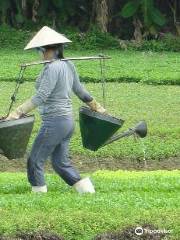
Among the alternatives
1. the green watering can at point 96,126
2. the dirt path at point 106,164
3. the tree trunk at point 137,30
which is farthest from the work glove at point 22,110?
the tree trunk at point 137,30

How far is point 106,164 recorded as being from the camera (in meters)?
11.2

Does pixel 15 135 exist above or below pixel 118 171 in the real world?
above

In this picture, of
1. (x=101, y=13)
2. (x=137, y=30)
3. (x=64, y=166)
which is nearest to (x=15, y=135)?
(x=64, y=166)

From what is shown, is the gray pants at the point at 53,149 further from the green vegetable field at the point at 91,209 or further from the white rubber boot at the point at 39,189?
the green vegetable field at the point at 91,209

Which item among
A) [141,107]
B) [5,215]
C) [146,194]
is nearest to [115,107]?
[141,107]

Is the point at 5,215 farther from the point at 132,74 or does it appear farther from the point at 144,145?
the point at 132,74

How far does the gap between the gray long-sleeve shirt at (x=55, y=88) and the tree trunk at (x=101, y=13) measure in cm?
1721

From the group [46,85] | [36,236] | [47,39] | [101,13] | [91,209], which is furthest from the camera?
[101,13]

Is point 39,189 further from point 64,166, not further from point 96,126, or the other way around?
point 96,126

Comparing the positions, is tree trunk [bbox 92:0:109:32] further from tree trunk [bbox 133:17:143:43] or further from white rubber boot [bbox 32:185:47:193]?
white rubber boot [bbox 32:185:47:193]

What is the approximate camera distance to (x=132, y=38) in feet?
87.0

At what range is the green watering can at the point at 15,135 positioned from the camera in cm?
813

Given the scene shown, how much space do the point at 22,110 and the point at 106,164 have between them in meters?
3.30

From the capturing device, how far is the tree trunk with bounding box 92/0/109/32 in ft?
82.9
